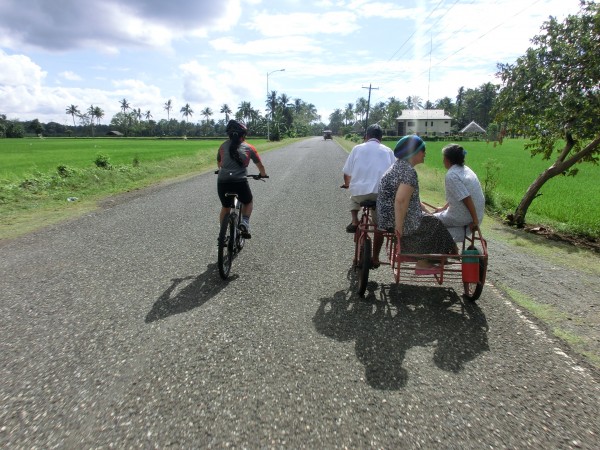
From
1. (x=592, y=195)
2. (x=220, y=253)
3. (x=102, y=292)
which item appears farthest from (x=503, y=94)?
(x=102, y=292)

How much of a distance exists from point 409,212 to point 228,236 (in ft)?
7.20

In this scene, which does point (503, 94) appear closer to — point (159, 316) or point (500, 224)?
point (500, 224)

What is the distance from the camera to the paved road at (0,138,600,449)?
7.36ft

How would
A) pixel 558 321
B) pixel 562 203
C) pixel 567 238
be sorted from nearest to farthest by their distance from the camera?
pixel 558 321 < pixel 567 238 < pixel 562 203

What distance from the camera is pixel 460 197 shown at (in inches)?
154

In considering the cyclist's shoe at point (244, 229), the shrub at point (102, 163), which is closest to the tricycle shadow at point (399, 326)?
the cyclist's shoe at point (244, 229)

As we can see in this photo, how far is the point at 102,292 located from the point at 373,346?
3.01m

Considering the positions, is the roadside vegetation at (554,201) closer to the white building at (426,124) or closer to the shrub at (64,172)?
the shrub at (64,172)

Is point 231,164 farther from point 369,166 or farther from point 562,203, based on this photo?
point 562,203

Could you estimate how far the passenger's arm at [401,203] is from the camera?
12.2 ft

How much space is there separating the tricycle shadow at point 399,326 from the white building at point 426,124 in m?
87.5

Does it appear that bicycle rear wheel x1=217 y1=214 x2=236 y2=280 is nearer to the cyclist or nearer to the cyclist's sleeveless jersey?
the cyclist

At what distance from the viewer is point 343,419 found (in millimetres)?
2334

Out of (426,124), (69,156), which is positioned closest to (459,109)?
(426,124)
